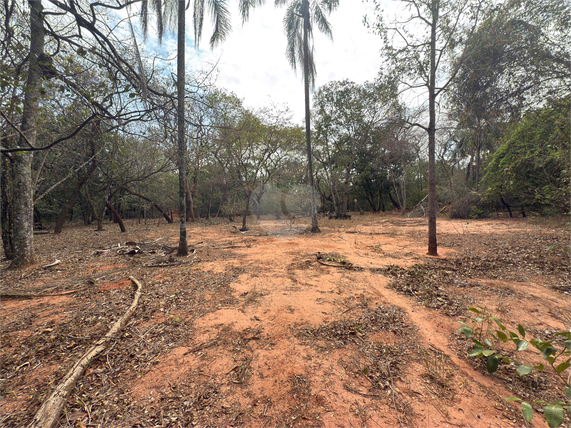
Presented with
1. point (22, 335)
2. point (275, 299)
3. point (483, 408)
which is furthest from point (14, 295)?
point (483, 408)

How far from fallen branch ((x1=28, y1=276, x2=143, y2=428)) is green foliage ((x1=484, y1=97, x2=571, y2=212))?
7661mm

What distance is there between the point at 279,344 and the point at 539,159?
10.9 meters

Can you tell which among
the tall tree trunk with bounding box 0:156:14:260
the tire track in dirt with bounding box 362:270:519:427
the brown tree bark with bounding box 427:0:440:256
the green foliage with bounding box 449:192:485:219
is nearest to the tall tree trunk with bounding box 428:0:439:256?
the brown tree bark with bounding box 427:0:440:256

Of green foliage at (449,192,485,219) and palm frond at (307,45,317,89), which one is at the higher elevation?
palm frond at (307,45,317,89)

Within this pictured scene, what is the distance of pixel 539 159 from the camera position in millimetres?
7852

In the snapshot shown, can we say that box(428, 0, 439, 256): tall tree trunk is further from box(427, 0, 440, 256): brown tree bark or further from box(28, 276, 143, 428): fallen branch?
box(28, 276, 143, 428): fallen branch

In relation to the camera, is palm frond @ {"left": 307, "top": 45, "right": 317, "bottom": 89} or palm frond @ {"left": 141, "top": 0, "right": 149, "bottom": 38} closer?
palm frond @ {"left": 141, "top": 0, "right": 149, "bottom": 38}

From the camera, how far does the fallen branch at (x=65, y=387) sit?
162 cm

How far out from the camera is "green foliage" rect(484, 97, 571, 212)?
15.1ft

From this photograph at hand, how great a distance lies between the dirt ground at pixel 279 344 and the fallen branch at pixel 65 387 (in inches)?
2.9

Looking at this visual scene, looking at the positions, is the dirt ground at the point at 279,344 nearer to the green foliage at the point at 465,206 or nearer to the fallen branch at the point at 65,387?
the fallen branch at the point at 65,387

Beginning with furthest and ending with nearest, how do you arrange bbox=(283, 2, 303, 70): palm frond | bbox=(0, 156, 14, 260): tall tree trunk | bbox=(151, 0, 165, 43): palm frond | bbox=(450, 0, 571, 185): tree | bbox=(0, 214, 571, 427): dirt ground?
1. bbox=(283, 2, 303, 70): palm frond
2. bbox=(0, 156, 14, 260): tall tree trunk
3. bbox=(151, 0, 165, 43): palm frond
4. bbox=(450, 0, 571, 185): tree
5. bbox=(0, 214, 571, 427): dirt ground

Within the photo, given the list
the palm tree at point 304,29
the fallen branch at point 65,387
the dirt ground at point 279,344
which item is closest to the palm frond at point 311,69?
the palm tree at point 304,29

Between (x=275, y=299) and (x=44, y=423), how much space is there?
256cm
